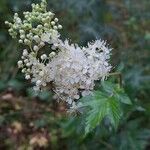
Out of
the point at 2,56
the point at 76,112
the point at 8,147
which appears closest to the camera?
the point at 76,112

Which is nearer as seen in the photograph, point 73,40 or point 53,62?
point 53,62

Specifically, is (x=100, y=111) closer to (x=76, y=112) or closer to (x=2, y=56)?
(x=76, y=112)

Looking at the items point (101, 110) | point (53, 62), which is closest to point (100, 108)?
point (101, 110)

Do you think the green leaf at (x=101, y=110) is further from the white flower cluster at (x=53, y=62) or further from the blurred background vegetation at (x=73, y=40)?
the blurred background vegetation at (x=73, y=40)

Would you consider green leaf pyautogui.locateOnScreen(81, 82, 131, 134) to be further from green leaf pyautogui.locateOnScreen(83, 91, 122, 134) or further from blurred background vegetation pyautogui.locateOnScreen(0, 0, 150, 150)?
blurred background vegetation pyautogui.locateOnScreen(0, 0, 150, 150)

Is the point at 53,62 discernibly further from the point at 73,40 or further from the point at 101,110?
the point at 73,40

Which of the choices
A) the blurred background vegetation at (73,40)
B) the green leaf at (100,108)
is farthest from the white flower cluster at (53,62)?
the blurred background vegetation at (73,40)

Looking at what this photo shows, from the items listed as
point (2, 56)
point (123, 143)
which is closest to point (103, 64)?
point (123, 143)
